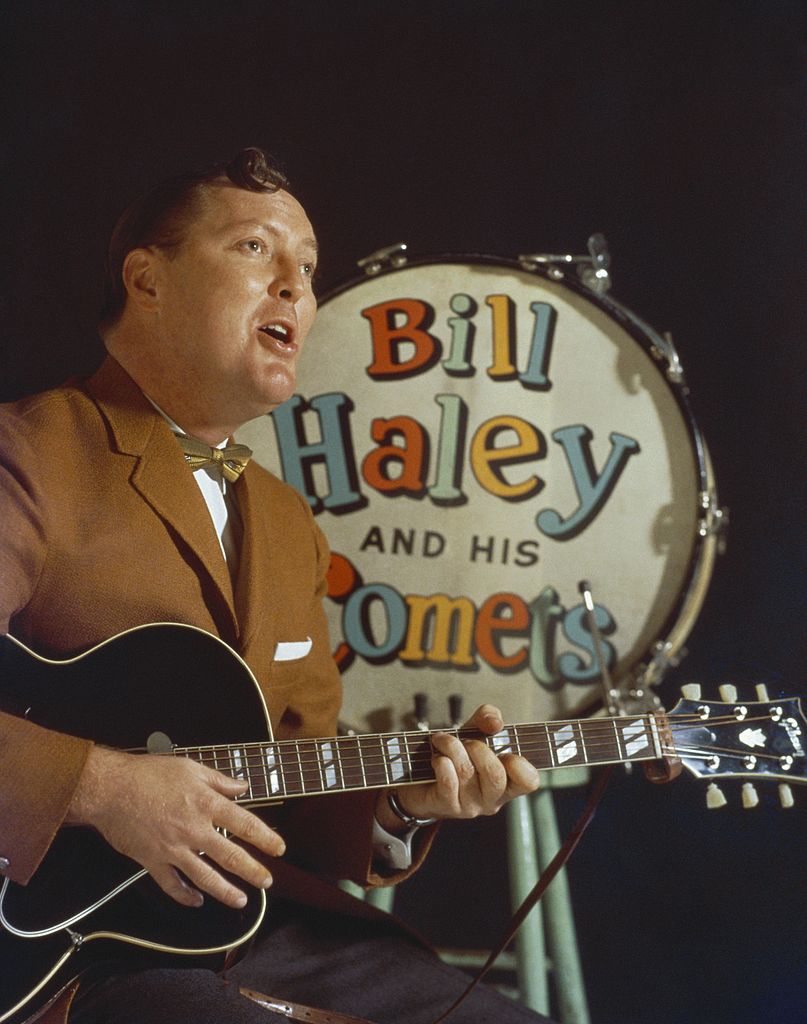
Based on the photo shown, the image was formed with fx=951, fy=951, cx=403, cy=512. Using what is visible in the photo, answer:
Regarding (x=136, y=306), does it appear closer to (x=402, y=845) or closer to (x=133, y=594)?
(x=133, y=594)

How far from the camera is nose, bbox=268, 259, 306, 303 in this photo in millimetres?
1253

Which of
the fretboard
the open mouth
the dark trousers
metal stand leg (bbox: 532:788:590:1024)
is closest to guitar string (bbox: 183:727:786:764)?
the fretboard

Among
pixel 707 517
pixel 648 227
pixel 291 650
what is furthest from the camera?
pixel 648 227

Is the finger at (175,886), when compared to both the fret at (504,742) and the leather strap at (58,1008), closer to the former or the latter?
the leather strap at (58,1008)

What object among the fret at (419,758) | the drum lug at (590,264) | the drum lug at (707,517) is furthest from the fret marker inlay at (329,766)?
the drum lug at (590,264)

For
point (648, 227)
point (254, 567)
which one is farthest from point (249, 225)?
point (648, 227)

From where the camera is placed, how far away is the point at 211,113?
5.20 ft

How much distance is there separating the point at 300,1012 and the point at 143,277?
3.14ft

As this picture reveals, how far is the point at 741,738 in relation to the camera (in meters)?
1.26

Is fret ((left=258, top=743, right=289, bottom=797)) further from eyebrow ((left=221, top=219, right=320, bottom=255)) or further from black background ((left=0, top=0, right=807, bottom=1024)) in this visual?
black background ((left=0, top=0, right=807, bottom=1024))

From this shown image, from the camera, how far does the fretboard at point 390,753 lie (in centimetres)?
109

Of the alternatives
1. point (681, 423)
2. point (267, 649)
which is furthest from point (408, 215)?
point (267, 649)

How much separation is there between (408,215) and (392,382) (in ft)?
1.24

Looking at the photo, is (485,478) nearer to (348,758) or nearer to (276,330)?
(276,330)
